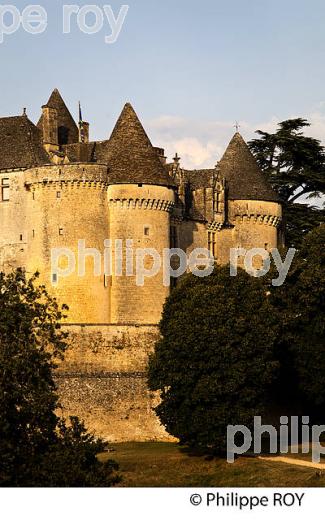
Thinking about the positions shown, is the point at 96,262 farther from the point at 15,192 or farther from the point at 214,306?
the point at 214,306

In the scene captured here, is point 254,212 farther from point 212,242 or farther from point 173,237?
point 173,237

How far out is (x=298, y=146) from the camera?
78.1 meters

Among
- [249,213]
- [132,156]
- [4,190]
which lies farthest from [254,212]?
[4,190]

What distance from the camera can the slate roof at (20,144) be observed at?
6638cm

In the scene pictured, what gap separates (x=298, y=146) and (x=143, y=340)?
2328cm

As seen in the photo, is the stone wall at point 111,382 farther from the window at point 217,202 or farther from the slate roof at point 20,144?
the window at point 217,202

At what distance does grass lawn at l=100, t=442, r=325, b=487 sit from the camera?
48719 millimetres

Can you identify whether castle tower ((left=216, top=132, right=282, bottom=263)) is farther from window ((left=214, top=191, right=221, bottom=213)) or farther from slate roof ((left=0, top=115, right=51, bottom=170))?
slate roof ((left=0, top=115, right=51, bottom=170))

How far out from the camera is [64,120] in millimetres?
72312

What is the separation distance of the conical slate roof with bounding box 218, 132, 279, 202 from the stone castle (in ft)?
0.24

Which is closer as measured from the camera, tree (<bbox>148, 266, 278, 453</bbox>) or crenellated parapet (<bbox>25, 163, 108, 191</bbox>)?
tree (<bbox>148, 266, 278, 453</bbox>)

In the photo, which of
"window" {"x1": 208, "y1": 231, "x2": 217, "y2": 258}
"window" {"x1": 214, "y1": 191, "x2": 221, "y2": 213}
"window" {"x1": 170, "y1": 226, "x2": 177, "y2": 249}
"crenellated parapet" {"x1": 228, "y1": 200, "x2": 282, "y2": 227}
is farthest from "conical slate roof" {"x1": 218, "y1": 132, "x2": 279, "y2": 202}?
"window" {"x1": 170, "y1": 226, "x2": 177, "y2": 249}

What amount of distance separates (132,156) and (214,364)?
1552 centimetres

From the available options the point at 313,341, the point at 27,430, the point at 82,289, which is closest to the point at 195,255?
the point at 82,289
